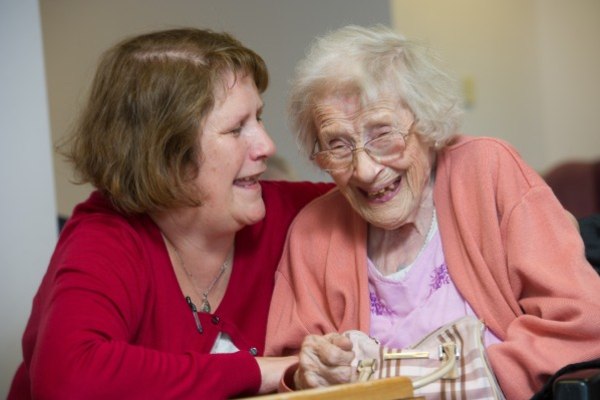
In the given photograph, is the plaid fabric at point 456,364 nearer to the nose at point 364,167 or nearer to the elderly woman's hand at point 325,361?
the elderly woman's hand at point 325,361

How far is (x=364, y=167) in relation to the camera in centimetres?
170

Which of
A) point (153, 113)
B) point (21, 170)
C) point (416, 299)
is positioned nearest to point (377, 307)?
point (416, 299)

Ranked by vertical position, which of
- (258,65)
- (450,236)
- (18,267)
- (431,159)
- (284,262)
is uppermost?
(258,65)

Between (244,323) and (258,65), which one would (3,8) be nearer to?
(258,65)

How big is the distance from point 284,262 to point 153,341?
1.08 ft

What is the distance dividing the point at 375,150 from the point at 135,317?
0.55 meters

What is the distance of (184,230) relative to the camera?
1.93 meters

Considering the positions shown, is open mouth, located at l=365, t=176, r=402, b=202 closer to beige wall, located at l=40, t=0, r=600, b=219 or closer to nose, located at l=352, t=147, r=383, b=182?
nose, located at l=352, t=147, r=383, b=182

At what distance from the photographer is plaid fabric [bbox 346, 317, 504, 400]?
5.05 ft

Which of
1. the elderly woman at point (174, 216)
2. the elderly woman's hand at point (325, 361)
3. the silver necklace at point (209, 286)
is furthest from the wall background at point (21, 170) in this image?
the elderly woman's hand at point (325, 361)

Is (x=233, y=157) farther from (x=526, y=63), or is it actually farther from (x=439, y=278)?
(x=526, y=63)

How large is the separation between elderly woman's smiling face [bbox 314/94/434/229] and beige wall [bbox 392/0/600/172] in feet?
9.90

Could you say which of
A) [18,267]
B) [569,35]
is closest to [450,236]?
[18,267]

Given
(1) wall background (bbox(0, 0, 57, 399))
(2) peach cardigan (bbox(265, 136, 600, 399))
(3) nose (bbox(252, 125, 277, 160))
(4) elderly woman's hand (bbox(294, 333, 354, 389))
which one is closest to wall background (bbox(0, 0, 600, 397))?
(1) wall background (bbox(0, 0, 57, 399))
